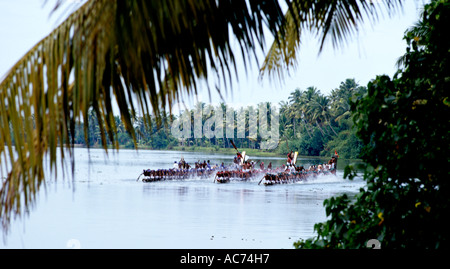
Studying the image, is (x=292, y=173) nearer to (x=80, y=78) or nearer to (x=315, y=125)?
(x=80, y=78)

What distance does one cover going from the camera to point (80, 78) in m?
1.22

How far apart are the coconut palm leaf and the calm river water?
373 inches

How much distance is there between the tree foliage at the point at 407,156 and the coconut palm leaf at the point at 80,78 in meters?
2.01

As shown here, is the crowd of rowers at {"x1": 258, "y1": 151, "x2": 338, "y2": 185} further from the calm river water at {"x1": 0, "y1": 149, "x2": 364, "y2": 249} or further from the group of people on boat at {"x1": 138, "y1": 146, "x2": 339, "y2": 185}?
the calm river water at {"x1": 0, "y1": 149, "x2": 364, "y2": 249}

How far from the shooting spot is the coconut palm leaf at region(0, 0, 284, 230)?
122 centimetres

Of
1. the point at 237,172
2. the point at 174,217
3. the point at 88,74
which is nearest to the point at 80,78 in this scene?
the point at 88,74

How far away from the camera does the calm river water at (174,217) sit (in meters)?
15.7

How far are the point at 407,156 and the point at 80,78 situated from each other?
2.36 meters

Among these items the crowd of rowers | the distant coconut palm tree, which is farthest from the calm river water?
the distant coconut palm tree

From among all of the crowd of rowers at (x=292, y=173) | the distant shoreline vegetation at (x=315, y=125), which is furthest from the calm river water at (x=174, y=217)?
the distant shoreline vegetation at (x=315, y=125)

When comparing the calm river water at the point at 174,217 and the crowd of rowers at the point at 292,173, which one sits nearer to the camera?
the calm river water at the point at 174,217

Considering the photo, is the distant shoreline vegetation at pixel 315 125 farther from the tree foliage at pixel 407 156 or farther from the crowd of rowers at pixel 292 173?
the tree foliage at pixel 407 156
